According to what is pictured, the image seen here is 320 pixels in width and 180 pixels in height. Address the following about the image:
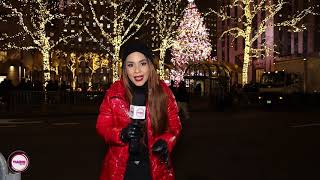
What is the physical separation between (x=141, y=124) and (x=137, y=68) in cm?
53

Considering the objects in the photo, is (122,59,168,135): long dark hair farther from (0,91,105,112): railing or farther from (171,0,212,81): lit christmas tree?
(171,0,212,81): lit christmas tree

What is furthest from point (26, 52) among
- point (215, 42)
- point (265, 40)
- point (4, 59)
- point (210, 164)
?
point (210, 164)

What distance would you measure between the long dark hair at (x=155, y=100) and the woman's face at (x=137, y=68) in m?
0.04

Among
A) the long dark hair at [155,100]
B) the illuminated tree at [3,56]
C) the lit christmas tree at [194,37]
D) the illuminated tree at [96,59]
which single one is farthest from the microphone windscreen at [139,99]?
the illuminated tree at [96,59]

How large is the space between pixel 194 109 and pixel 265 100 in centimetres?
609

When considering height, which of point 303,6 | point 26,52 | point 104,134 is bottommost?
point 104,134

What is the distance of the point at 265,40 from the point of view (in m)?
64.6

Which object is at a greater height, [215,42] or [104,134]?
[215,42]

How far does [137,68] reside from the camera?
4031mm

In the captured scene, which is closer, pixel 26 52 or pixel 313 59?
pixel 313 59

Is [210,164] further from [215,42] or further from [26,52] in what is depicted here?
[215,42]

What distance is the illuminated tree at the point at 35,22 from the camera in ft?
107

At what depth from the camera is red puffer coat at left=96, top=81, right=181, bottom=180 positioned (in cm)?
386

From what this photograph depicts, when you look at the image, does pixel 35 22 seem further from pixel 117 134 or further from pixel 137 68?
pixel 117 134
